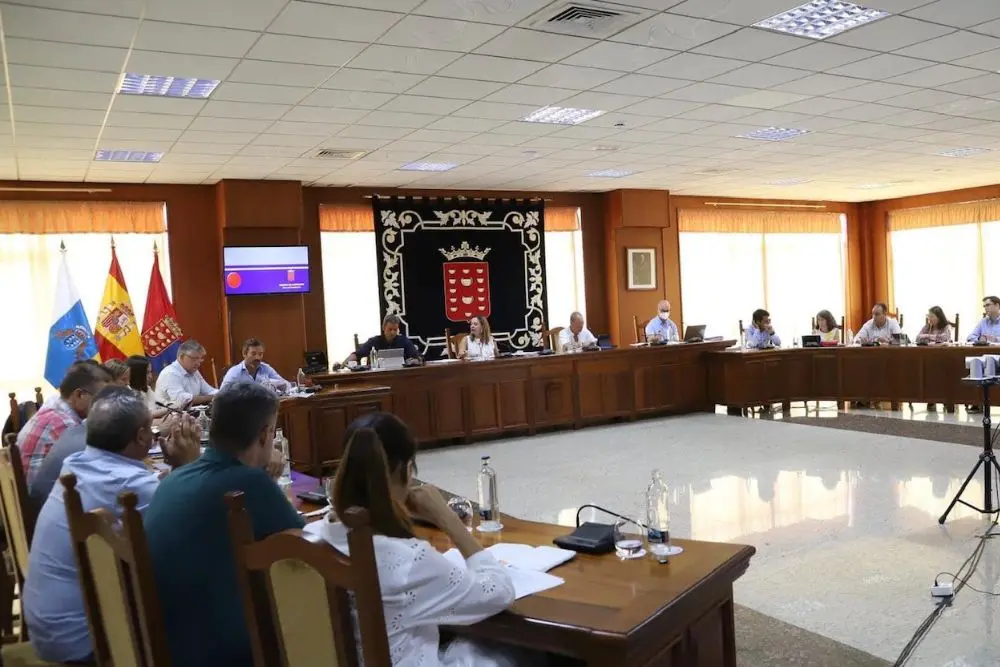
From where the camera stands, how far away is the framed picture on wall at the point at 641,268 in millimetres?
12242

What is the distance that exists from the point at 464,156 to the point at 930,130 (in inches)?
191

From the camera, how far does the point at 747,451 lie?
7.68m

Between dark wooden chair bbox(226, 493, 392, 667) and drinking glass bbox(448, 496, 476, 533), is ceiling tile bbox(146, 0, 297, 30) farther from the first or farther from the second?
dark wooden chair bbox(226, 493, 392, 667)

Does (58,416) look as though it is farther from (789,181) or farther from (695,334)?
(789,181)

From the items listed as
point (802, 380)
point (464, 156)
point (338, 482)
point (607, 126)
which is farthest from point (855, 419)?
point (338, 482)

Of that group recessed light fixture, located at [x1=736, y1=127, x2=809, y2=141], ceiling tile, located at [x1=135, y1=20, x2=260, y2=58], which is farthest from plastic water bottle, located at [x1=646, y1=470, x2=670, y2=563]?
recessed light fixture, located at [x1=736, y1=127, x2=809, y2=141]

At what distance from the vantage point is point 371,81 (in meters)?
5.57

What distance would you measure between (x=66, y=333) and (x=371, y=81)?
453cm

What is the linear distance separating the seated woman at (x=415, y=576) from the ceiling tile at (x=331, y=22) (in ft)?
9.62

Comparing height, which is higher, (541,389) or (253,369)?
(253,369)

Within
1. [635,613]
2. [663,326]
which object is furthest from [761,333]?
[635,613]

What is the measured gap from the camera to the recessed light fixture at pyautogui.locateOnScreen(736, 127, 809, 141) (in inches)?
318

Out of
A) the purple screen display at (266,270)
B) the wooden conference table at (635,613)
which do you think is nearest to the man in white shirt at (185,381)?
the purple screen display at (266,270)

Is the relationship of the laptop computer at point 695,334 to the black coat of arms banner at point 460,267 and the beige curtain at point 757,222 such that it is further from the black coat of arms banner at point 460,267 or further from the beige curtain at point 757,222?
the beige curtain at point 757,222
